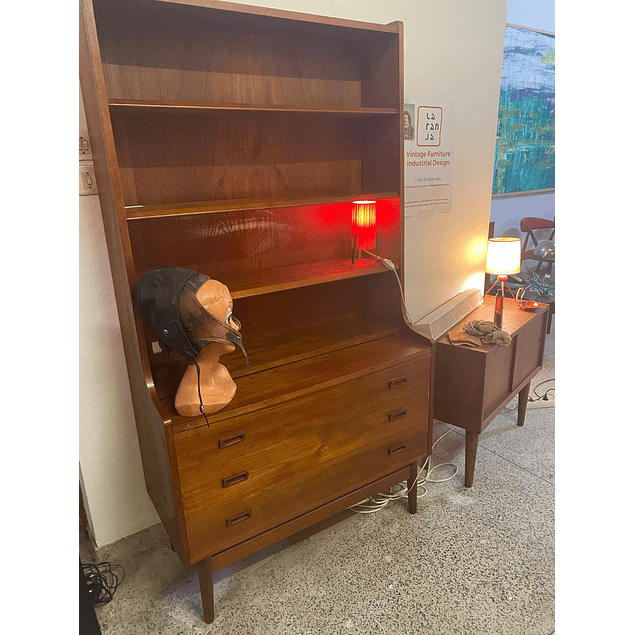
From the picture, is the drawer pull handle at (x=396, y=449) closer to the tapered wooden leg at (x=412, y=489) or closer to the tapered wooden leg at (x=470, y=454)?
the tapered wooden leg at (x=412, y=489)

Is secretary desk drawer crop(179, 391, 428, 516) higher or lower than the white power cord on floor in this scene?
higher

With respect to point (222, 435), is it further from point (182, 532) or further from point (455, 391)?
point (455, 391)

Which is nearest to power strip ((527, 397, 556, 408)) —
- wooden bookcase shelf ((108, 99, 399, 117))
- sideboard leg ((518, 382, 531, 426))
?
sideboard leg ((518, 382, 531, 426))

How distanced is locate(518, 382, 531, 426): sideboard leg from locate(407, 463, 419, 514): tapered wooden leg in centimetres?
104

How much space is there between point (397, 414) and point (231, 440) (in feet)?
2.46

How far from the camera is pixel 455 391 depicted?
239 centimetres

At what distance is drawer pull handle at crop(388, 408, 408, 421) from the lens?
2.04 meters

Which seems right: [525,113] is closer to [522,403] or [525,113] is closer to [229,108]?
[522,403]

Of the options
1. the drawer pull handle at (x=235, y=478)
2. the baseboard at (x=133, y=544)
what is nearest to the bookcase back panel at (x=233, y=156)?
the drawer pull handle at (x=235, y=478)

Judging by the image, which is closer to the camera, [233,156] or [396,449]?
[233,156]

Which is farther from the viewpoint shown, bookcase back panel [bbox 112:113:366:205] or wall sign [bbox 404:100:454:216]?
wall sign [bbox 404:100:454:216]

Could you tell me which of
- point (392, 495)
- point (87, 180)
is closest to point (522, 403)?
point (392, 495)

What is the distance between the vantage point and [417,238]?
8.77 feet

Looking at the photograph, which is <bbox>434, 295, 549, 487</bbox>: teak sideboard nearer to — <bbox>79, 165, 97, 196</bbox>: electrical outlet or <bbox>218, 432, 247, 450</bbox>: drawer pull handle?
<bbox>218, 432, 247, 450</bbox>: drawer pull handle
